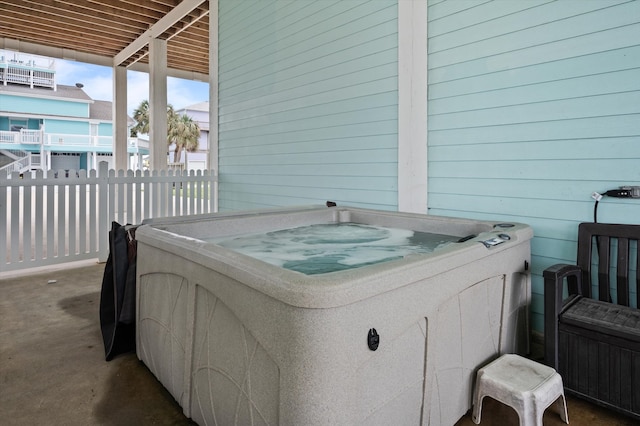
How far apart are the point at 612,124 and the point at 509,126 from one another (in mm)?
539

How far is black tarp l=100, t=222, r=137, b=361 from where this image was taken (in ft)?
7.08

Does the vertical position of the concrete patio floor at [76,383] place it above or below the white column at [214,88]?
below

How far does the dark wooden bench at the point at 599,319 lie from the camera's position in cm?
155

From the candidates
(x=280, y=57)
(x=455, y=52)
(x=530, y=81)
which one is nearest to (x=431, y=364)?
(x=530, y=81)

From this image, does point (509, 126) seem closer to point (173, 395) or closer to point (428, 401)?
point (428, 401)

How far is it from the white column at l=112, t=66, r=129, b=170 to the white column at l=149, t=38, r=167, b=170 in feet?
7.13

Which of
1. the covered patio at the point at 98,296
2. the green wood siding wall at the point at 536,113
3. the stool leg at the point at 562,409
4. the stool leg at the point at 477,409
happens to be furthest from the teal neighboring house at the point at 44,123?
the stool leg at the point at 562,409

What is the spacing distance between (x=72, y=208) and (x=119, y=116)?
4.82 meters

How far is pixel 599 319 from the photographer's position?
164 centimetres

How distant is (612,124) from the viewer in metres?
1.97

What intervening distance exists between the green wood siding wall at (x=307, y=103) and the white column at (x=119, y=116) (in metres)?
4.17

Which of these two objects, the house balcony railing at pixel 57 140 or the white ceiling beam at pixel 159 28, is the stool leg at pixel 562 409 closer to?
the white ceiling beam at pixel 159 28

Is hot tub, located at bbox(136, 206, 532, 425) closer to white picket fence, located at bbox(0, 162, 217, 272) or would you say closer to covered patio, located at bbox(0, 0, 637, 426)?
covered patio, located at bbox(0, 0, 637, 426)

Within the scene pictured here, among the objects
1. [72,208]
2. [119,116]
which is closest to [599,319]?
[72,208]
